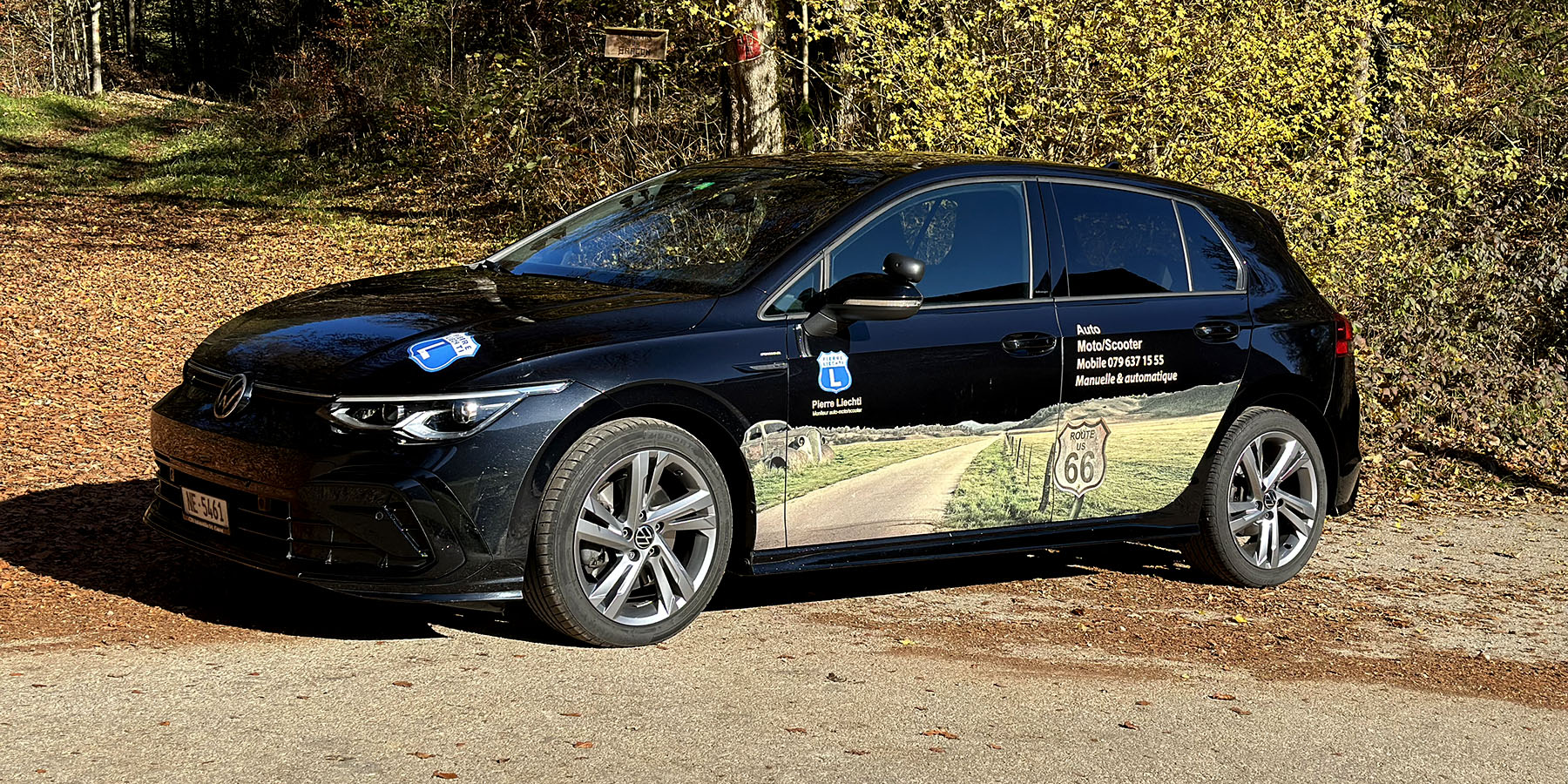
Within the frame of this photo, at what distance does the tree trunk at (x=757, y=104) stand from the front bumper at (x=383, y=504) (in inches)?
303

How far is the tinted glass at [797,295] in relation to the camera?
5.98m

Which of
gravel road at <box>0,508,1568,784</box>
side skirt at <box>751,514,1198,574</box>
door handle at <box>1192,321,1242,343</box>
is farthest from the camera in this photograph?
door handle at <box>1192,321,1242,343</box>

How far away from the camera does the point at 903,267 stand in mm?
5867

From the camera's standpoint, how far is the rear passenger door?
22.1 ft

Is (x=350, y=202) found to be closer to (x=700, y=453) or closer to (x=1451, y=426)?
(x=1451, y=426)

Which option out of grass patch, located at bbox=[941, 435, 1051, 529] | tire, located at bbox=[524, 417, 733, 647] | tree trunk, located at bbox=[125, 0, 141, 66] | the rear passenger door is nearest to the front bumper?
tire, located at bbox=[524, 417, 733, 647]

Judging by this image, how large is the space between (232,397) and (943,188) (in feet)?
9.21

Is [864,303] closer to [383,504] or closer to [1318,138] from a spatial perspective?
[383,504]

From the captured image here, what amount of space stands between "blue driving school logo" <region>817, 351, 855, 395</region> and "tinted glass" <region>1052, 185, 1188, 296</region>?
123 cm

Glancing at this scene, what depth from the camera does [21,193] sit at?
853 inches

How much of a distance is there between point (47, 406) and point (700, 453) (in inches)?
236

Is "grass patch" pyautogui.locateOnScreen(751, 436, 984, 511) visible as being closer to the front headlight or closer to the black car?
the black car

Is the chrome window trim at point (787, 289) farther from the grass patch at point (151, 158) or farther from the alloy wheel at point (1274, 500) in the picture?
the grass patch at point (151, 158)

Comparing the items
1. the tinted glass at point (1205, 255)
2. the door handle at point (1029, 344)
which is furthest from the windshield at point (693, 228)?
the tinted glass at point (1205, 255)
